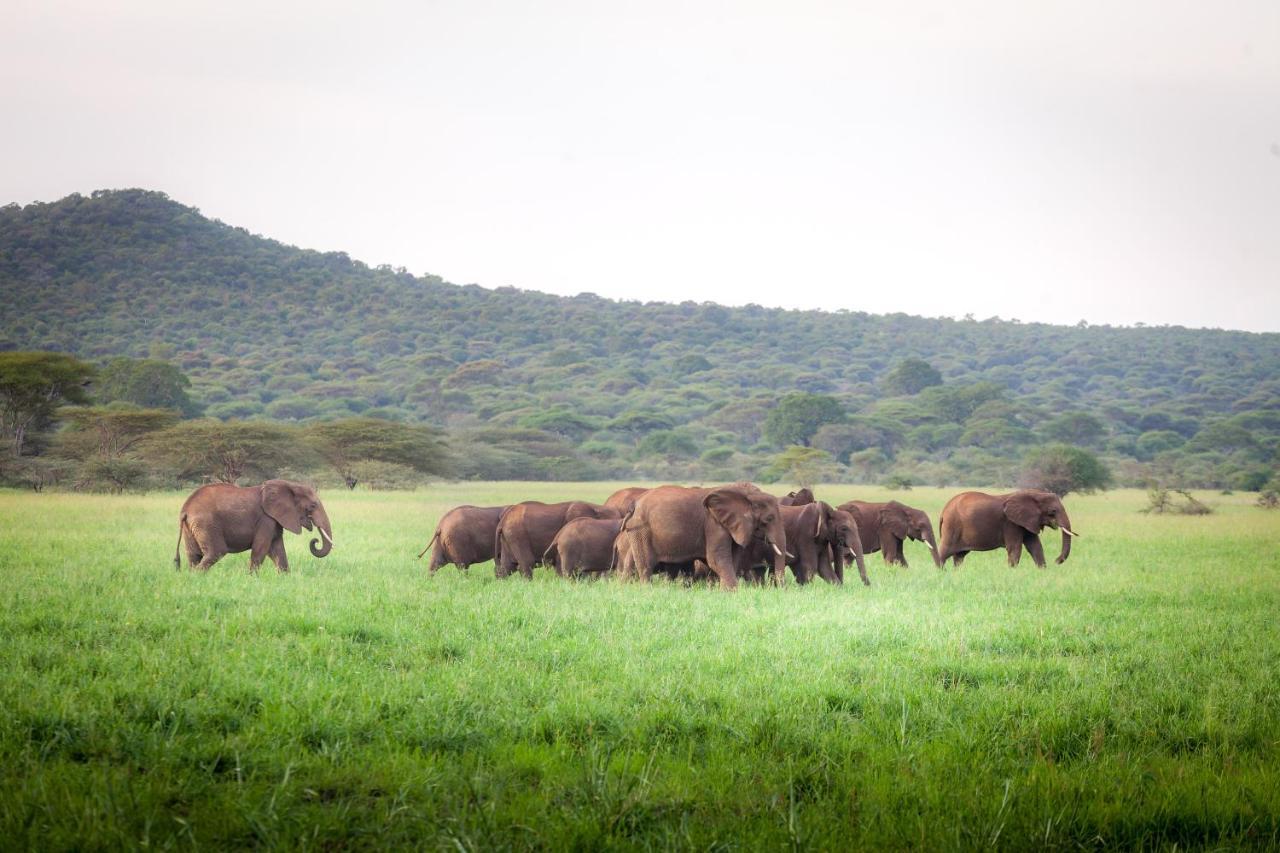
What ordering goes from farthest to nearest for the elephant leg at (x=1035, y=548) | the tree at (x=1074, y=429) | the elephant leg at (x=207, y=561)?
the tree at (x=1074, y=429)
the elephant leg at (x=1035, y=548)
the elephant leg at (x=207, y=561)

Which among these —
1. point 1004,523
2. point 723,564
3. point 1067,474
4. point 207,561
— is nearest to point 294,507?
point 207,561

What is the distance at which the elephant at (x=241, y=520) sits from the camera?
12883mm

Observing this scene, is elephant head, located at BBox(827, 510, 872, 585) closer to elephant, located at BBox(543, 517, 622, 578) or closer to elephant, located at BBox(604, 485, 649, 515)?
elephant, located at BBox(604, 485, 649, 515)

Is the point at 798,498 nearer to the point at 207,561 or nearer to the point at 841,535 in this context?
the point at 841,535

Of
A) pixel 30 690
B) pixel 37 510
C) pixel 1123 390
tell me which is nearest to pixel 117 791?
pixel 30 690

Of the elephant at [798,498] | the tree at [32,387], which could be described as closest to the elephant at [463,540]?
the elephant at [798,498]

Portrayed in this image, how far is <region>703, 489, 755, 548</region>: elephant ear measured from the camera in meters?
13.0

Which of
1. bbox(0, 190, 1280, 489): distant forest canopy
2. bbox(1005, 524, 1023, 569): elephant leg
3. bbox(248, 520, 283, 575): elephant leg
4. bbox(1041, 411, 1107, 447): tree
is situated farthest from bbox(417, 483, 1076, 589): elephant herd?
bbox(1041, 411, 1107, 447): tree

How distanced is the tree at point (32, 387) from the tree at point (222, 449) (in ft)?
20.7

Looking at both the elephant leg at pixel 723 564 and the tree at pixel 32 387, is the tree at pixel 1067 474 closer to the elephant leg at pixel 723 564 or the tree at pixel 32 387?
the elephant leg at pixel 723 564

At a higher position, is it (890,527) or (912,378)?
(912,378)

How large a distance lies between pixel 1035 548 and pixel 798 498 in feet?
14.7

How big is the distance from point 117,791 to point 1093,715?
532 cm

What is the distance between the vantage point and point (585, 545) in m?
13.8
